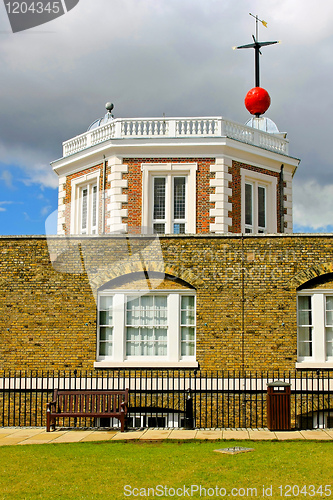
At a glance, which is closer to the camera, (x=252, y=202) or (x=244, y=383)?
(x=244, y=383)

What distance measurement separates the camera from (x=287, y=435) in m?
13.7

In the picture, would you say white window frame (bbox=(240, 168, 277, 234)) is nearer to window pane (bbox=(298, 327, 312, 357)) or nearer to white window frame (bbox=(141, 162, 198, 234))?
white window frame (bbox=(141, 162, 198, 234))

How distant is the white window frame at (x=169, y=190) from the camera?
21375mm

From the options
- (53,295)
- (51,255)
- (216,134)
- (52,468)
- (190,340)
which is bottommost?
(52,468)

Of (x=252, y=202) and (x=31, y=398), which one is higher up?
(x=252, y=202)

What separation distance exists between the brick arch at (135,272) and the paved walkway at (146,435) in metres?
4.25

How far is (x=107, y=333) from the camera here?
17.0 metres

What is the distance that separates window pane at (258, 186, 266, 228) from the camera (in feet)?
75.2

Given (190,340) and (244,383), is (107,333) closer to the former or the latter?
(190,340)

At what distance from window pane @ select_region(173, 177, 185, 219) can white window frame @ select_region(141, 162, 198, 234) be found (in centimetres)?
14

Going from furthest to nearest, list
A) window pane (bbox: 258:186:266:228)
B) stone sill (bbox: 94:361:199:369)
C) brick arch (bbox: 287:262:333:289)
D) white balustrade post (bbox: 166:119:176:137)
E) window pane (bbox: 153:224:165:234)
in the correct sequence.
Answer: window pane (bbox: 258:186:266:228)
white balustrade post (bbox: 166:119:176:137)
window pane (bbox: 153:224:165:234)
brick arch (bbox: 287:262:333:289)
stone sill (bbox: 94:361:199:369)

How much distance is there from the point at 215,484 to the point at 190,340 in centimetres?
781

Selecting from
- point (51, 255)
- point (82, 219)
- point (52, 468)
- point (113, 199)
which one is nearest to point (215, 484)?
point (52, 468)

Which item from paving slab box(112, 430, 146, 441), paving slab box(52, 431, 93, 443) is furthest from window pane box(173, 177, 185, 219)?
paving slab box(52, 431, 93, 443)
